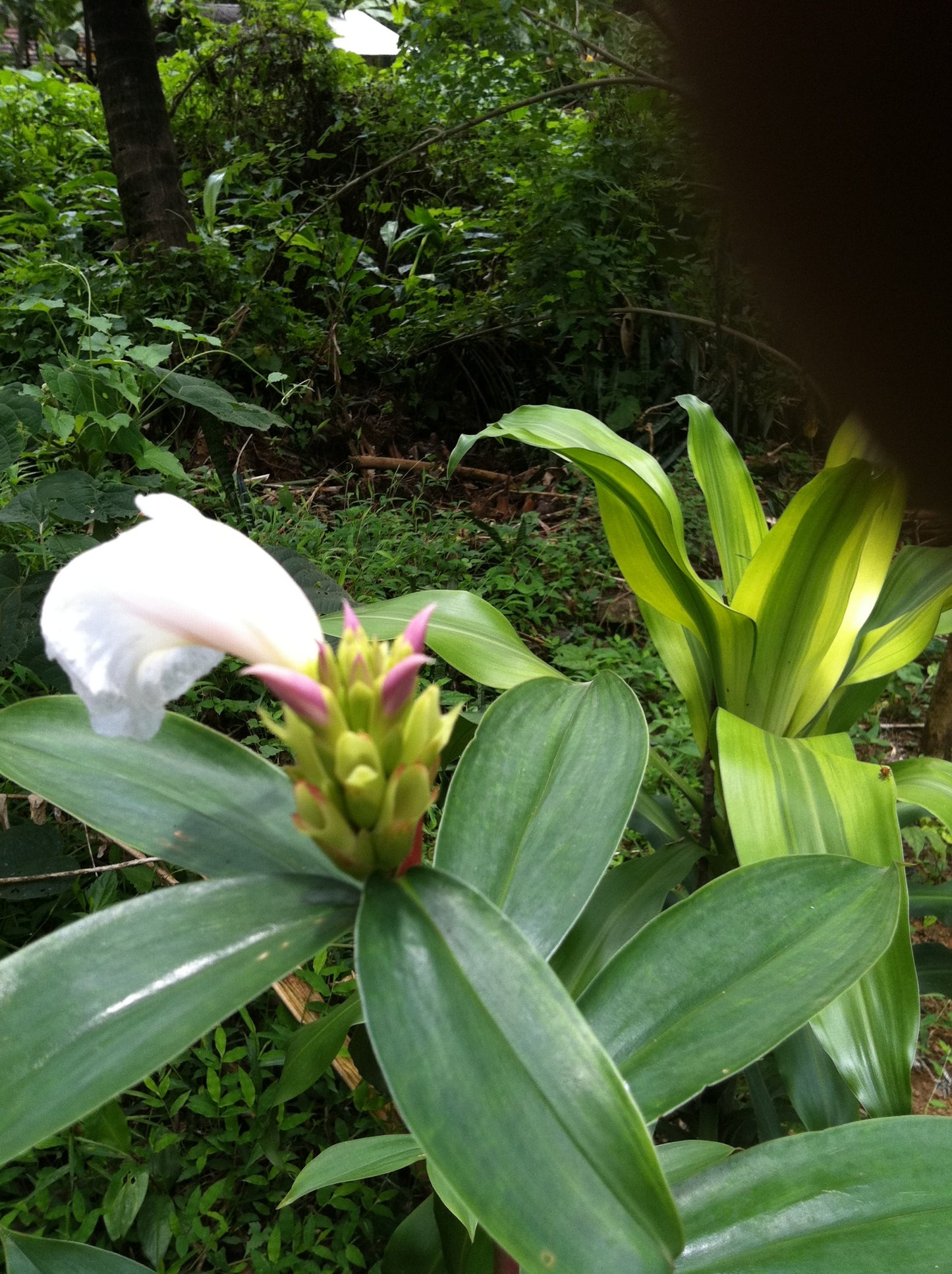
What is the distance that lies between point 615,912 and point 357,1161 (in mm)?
356

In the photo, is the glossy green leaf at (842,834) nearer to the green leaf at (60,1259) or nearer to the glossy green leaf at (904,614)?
the glossy green leaf at (904,614)

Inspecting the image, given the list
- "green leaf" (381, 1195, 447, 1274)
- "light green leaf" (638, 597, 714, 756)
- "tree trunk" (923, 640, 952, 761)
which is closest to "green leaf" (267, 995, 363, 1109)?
"green leaf" (381, 1195, 447, 1274)

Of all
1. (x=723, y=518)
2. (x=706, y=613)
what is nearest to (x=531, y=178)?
(x=723, y=518)

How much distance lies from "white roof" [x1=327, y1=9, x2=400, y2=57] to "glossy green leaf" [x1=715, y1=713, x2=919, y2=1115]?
167 inches

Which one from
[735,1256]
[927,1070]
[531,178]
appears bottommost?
[927,1070]

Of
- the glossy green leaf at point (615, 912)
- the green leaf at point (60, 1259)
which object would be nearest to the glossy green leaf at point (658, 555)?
the glossy green leaf at point (615, 912)

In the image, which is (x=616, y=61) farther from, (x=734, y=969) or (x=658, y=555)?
(x=734, y=969)

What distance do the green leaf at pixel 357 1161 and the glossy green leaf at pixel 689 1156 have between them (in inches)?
8.9

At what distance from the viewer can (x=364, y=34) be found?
4262mm

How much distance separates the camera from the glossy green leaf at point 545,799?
0.55 meters

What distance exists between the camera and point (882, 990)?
2.41 feet

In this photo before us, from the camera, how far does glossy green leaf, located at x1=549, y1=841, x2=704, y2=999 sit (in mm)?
891

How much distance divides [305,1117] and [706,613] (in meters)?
0.81

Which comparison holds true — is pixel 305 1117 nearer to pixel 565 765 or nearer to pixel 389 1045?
pixel 565 765
